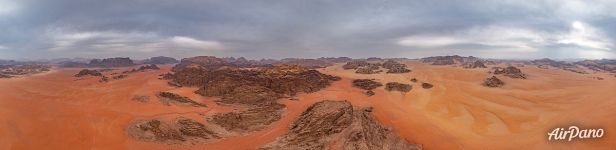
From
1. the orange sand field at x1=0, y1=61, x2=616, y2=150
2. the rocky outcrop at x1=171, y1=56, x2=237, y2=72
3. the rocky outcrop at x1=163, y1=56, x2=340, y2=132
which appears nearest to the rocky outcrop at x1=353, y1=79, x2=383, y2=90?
the orange sand field at x1=0, y1=61, x2=616, y2=150

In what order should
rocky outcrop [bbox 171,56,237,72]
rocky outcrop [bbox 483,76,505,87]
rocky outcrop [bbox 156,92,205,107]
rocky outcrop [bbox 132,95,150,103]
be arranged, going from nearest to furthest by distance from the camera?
1. rocky outcrop [bbox 132,95,150,103]
2. rocky outcrop [bbox 156,92,205,107]
3. rocky outcrop [bbox 483,76,505,87]
4. rocky outcrop [bbox 171,56,237,72]

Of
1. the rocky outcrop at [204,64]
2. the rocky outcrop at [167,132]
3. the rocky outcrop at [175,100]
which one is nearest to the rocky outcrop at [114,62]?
the rocky outcrop at [204,64]

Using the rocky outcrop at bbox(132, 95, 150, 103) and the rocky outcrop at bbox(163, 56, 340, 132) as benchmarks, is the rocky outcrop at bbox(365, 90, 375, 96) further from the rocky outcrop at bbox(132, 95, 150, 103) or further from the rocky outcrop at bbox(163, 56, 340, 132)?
the rocky outcrop at bbox(132, 95, 150, 103)

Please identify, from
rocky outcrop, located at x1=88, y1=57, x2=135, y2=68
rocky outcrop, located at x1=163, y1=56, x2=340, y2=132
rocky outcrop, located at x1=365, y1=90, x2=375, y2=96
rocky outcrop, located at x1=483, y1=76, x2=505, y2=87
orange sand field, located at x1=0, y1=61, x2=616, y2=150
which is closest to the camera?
Answer: orange sand field, located at x1=0, y1=61, x2=616, y2=150

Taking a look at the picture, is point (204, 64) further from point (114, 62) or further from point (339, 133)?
point (339, 133)

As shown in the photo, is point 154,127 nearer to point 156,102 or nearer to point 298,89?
point 156,102

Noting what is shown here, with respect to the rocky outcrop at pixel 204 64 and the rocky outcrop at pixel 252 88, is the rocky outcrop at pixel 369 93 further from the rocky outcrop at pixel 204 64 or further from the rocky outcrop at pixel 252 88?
the rocky outcrop at pixel 204 64

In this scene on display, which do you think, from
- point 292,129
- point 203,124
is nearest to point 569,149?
point 292,129
